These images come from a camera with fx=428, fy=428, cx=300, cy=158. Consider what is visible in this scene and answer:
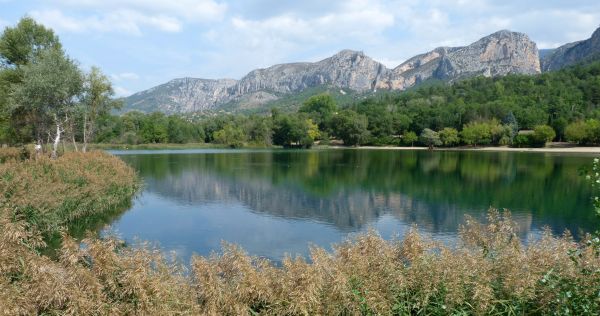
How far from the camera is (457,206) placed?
32.0m

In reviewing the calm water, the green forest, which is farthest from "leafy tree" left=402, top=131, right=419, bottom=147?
the calm water

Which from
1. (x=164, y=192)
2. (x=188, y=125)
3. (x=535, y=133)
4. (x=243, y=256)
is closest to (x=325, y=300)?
(x=243, y=256)

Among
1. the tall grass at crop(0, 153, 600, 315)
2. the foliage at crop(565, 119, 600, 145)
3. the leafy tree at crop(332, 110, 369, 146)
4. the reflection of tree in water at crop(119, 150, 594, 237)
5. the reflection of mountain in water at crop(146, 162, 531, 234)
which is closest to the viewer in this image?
the tall grass at crop(0, 153, 600, 315)

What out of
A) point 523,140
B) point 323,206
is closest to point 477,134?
point 523,140

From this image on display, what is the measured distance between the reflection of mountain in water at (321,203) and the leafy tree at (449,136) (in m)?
94.0

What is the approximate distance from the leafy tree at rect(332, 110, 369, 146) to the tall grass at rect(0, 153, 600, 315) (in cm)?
13007

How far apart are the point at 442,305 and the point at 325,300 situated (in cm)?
187

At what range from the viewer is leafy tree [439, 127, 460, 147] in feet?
418

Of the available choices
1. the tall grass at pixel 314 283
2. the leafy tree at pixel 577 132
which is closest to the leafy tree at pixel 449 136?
the leafy tree at pixel 577 132

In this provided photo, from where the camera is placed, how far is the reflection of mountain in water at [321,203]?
2720cm

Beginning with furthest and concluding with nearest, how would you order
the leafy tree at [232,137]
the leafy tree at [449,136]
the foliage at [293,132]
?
the leafy tree at [232,137] < the foliage at [293,132] < the leafy tree at [449,136]

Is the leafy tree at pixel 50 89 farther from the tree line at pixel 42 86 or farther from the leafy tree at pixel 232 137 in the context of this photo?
the leafy tree at pixel 232 137

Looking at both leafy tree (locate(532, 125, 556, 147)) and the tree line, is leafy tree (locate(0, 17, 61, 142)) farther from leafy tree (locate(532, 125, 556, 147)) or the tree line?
leafy tree (locate(532, 125, 556, 147))

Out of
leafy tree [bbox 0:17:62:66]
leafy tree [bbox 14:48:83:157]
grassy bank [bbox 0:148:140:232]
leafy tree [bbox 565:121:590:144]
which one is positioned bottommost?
grassy bank [bbox 0:148:140:232]
